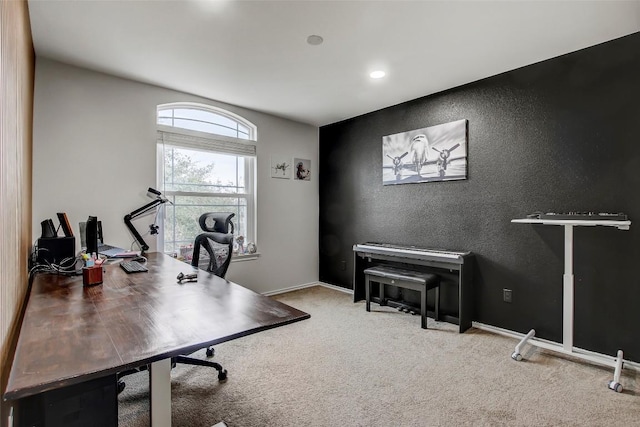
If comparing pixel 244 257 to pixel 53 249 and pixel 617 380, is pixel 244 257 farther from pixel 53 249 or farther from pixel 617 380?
pixel 617 380

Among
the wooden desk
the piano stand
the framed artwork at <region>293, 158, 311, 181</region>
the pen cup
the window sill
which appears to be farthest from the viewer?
the framed artwork at <region>293, 158, 311, 181</region>

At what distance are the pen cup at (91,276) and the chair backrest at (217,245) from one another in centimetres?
75

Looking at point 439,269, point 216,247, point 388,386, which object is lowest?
point 388,386

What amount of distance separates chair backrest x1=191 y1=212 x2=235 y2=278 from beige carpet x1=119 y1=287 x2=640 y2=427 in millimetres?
740

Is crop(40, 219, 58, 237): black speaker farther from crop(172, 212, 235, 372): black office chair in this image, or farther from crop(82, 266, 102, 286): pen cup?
crop(172, 212, 235, 372): black office chair

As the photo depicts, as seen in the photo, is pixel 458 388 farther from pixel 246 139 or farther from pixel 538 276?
pixel 246 139

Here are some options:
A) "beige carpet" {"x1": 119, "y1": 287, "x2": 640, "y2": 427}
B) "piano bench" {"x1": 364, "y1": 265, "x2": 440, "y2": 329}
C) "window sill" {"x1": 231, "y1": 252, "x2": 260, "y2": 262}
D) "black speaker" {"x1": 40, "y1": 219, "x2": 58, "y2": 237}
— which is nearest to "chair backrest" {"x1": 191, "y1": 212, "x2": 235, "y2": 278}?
"beige carpet" {"x1": 119, "y1": 287, "x2": 640, "y2": 427}

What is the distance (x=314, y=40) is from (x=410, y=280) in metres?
2.44

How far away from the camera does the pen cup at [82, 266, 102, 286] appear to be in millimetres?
1770

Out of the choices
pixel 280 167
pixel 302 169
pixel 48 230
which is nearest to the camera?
pixel 48 230

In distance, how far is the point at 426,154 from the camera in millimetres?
3639

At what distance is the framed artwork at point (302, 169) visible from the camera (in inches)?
184

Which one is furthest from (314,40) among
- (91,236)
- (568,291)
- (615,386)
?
(615,386)

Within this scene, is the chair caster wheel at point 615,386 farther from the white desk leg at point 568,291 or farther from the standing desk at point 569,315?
the white desk leg at point 568,291
